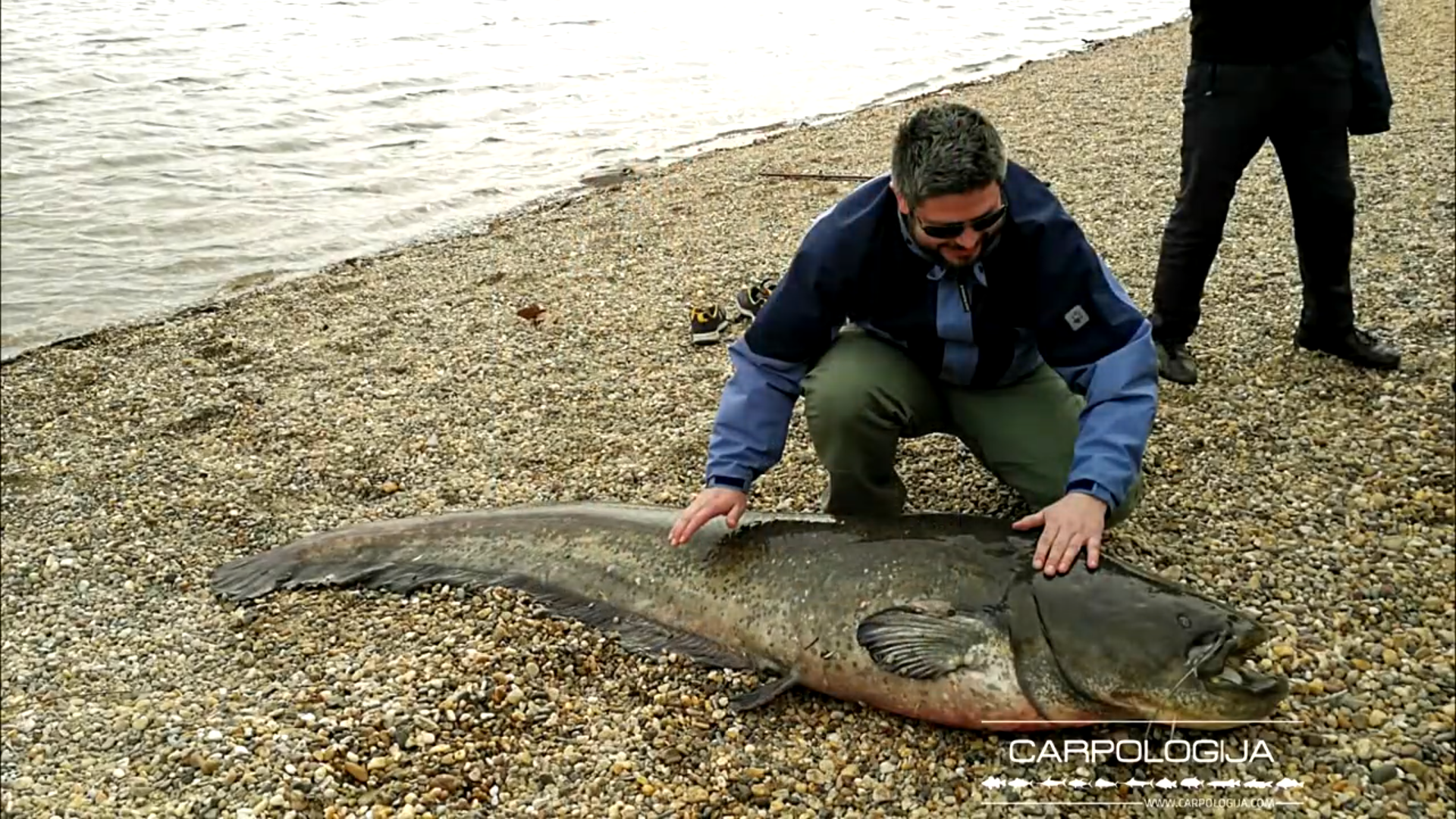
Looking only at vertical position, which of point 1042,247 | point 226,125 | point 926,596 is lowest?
point 226,125

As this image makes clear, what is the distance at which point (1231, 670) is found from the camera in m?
2.76

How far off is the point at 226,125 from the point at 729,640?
11.6m

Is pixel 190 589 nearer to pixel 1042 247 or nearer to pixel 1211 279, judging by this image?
pixel 1042 247

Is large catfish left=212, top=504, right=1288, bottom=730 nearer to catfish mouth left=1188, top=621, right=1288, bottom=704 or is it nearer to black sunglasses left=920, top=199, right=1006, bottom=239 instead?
catfish mouth left=1188, top=621, right=1288, bottom=704

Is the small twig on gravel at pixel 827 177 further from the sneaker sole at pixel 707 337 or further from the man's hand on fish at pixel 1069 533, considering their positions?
the man's hand on fish at pixel 1069 533

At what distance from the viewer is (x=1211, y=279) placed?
5949 mm

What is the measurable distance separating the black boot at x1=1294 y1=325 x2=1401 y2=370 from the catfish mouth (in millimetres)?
2415

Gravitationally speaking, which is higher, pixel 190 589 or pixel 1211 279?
pixel 1211 279

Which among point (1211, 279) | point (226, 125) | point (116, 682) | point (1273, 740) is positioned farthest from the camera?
point (226, 125)

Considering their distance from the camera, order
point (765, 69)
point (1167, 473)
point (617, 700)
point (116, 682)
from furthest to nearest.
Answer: point (765, 69)
point (1167, 473)
point (116, 682)
point (617, 700)

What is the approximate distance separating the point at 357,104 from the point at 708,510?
41.6 ft

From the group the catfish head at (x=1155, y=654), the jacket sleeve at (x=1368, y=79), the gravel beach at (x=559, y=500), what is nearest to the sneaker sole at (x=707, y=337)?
the gravel beach at (x=559, y=500)

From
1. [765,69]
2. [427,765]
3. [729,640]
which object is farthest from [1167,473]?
[765,69]

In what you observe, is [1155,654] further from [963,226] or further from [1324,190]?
[1324,190]
